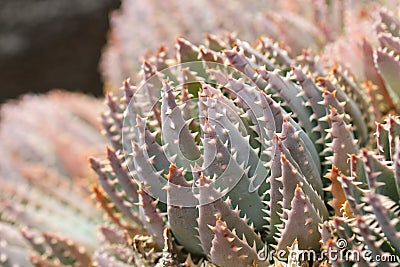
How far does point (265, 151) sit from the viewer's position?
720mm

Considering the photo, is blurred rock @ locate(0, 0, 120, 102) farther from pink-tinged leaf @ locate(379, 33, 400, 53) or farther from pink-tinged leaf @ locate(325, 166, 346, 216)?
pink-tinged leaf @ locate(325, 166, 346, 216)

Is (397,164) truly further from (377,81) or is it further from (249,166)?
(377,81)

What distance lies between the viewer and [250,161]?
736mm

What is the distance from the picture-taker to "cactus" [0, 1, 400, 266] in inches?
26.7

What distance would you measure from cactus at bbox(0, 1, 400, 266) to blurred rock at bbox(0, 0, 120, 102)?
7.40 feet

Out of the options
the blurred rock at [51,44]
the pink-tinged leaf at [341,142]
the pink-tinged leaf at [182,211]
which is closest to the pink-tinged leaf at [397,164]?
the pink-tinged leaf at [341,142]

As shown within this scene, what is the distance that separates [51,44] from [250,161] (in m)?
2.61

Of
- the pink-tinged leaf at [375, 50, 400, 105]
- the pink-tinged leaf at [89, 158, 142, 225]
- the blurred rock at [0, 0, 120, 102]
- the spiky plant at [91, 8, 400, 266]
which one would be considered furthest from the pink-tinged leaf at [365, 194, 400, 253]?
the blurred rock at [0, 0, 120, 102]

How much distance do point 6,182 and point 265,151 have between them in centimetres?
87

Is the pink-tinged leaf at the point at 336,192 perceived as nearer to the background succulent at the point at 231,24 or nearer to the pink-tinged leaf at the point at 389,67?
the pink-tinged leaf at the point at 389,67

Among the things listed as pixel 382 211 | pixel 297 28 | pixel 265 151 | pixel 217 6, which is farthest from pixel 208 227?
pixel 217 6

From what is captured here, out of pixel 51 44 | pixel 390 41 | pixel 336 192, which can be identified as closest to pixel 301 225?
pixel 336 192

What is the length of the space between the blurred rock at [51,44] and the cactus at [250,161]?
2256mm

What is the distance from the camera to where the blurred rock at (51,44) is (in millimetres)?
3107
